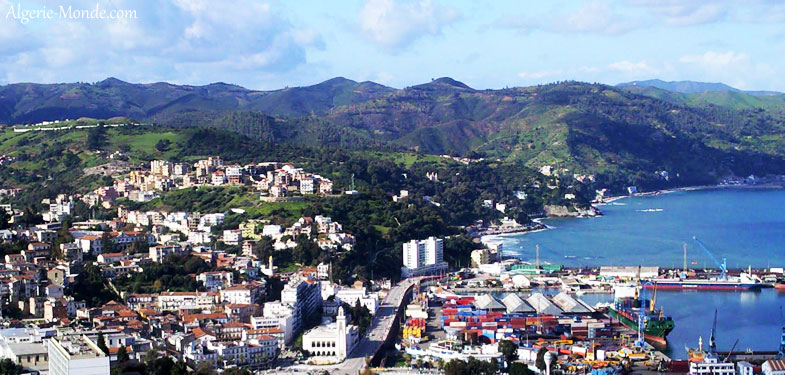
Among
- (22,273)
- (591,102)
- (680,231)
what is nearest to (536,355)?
(22,273)

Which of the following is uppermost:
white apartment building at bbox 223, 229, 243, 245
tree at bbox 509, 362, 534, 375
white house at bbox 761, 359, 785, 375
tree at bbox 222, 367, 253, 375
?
white apartment building at bbox 223, 229, 243, 245

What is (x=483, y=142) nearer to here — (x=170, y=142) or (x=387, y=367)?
(x=170, y=142)

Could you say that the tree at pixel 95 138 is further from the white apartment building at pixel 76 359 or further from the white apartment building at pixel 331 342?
the white apartment building at pixel 76 359

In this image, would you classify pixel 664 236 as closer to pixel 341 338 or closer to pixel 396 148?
pixel 341 338

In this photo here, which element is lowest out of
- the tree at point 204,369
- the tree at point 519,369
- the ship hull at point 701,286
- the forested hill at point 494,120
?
the tree at point 519,369

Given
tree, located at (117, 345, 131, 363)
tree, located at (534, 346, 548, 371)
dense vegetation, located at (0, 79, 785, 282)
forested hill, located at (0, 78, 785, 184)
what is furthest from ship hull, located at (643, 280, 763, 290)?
forested hill, located at (0, 78, 785, 184)

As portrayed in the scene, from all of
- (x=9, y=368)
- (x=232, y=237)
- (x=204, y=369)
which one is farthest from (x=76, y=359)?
(x=232, y=237)

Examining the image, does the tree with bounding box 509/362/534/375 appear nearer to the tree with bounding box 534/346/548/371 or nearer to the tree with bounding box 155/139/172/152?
the tree with bounding box 534/346/548/371

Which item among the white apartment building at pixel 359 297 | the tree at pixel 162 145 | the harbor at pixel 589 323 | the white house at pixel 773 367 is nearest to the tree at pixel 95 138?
the tree at pixel 162 145
